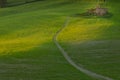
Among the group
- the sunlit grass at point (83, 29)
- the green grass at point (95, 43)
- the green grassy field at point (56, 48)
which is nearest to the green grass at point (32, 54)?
the green grassy field at point (56, 48)

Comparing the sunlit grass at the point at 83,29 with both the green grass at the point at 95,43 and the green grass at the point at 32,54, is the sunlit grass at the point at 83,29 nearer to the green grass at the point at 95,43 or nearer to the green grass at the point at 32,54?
the green grass at the point at 95,43

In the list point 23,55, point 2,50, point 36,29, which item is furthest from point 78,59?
point 36,29

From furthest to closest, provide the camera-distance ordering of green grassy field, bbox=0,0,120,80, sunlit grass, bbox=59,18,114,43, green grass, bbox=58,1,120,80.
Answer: sunlit grass, bbox=59,18,114,43 → green grass, bbox=58,1,120,80 → green grassy field, bbox=0,0,120,80

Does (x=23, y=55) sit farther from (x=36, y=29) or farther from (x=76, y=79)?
(x=36, y=29)

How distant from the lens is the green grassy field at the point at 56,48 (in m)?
25.3

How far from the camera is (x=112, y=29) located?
42938mm

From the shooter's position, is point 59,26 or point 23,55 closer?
point 23,55

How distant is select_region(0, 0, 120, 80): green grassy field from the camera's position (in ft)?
82.9

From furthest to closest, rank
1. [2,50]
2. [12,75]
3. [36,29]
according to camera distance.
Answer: [36,29] < [2,50] < [12,75]

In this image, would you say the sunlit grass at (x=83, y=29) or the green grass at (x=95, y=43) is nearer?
the green grass at (x=95, y=43)

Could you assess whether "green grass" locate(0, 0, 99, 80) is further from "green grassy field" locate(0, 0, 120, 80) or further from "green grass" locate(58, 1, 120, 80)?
"green grass" locate(58, 1, 120, 80)

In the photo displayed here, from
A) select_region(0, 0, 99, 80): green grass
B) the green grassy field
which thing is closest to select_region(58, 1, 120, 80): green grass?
the green grassy field

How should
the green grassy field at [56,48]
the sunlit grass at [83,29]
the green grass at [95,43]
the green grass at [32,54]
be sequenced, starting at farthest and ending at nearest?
1. the sunlit grass at [83,29]
2. the green grass at [95,43]
3. the green grassy field at [56,48]
4. the green grass at [32,54]

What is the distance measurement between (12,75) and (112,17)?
29756 mm
